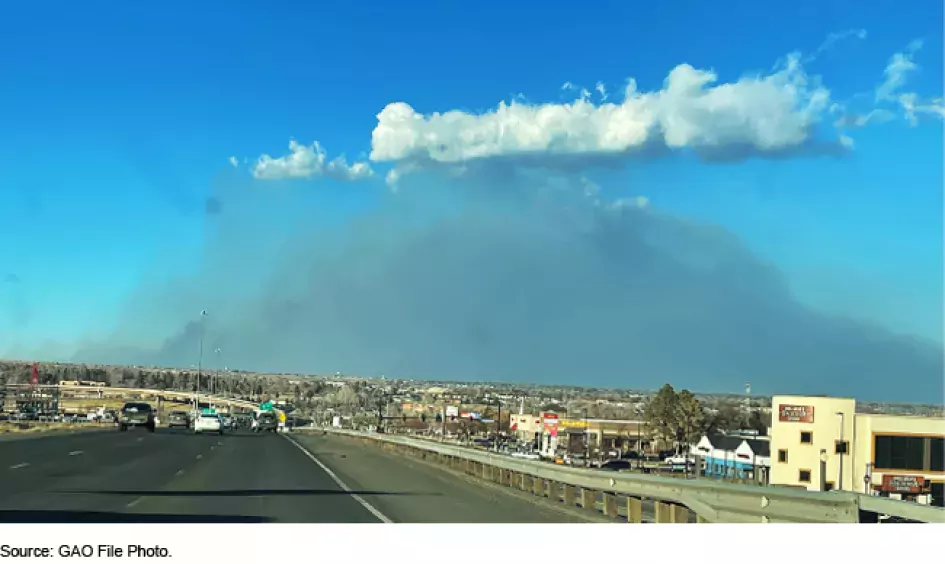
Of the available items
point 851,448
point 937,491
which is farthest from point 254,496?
point 851,448

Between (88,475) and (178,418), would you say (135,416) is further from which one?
(88,475)

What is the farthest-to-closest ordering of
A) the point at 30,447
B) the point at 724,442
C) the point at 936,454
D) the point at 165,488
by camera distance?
1. the point at 724,442
2. the point at 30,447
3. the point at 165,488
4. the point at 936,454

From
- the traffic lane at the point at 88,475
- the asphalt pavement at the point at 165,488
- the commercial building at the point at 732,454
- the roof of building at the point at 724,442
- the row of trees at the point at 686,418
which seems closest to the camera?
the asphalt pavement at the point at 165,488

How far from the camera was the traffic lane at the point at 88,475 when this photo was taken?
1931cm

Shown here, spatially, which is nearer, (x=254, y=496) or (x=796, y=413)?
(x=254, y=496)

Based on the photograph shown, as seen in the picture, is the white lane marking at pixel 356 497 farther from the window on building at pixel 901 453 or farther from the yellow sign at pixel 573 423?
the yellow sign at pixel 573 423

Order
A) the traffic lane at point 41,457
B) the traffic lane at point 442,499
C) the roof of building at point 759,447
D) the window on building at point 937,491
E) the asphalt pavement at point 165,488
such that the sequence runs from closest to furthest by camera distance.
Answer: the asphalt pavement at point 165,488 < the traffic lane at point 442,499 < the window on building at point 937,491 < the traffic lane at point 41,457 < the roof of building at point 759,447

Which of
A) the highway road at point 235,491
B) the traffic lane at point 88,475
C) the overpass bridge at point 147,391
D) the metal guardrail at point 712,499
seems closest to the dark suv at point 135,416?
the traffic lane at point 88,475

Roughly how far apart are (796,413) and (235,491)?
55.4 ft

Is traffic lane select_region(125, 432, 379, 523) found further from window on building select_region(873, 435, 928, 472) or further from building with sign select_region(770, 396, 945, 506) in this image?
window on building select_region(873, 435, 928, 472)

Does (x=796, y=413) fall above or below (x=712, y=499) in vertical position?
above

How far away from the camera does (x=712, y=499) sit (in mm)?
13625
